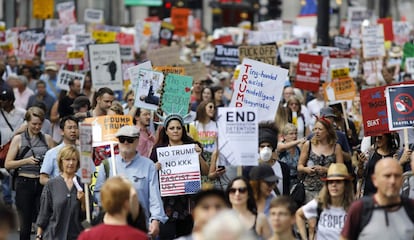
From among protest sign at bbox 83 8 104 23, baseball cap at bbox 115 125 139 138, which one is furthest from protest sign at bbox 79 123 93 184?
protest sign at bbox 83 8 104 23

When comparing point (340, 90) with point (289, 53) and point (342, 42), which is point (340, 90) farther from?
point (342, 42)

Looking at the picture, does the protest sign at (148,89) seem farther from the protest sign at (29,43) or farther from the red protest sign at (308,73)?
the protest sign at (29,43)

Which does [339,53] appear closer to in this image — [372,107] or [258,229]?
[372,107]

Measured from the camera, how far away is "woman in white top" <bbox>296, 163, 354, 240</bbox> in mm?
9516

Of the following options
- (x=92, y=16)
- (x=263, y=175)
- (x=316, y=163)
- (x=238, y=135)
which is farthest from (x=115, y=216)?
(x=92, y=16)

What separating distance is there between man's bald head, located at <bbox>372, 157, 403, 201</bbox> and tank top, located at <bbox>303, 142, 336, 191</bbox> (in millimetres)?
3677

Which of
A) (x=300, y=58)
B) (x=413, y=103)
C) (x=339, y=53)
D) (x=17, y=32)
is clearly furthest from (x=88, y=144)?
(x=17, y=32)

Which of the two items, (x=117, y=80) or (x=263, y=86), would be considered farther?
(x=117, y=80)

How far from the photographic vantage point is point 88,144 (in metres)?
10.1

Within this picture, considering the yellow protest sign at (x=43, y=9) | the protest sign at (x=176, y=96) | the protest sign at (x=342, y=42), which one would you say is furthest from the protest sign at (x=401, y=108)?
the yellow protest sign at (x=43, y=9)

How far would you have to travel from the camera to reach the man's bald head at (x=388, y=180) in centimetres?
830

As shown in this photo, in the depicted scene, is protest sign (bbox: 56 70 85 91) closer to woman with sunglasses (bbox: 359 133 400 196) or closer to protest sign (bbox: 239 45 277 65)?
protest sign (bbox: 239 45 277 65)

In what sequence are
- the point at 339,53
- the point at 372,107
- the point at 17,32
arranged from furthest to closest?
the point at 17,32 → the point at 339,53 → the point at 372,107

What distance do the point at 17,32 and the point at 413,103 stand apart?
18381 mm
